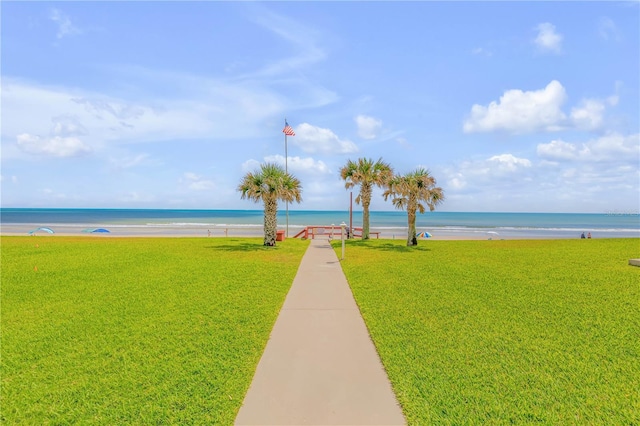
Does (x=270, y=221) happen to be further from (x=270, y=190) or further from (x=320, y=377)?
(x=320, y=377)

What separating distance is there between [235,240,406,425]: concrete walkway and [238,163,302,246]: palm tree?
14632 millimetres

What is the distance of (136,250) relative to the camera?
20125 millimetres

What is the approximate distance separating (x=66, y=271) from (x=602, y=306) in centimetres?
1906

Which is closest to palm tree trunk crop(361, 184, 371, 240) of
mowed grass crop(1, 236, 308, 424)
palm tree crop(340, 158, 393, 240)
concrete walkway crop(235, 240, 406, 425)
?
palm tree crop(340, 158, 393, 240)

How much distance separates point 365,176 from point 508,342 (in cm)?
2231

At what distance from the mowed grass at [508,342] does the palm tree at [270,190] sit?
1045cm

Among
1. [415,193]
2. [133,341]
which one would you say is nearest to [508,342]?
[133,341]

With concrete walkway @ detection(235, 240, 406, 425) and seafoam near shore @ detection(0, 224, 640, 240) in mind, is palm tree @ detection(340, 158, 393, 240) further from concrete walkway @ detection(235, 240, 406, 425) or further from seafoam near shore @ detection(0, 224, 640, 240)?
Answer: concrete walkway @ detection(235, 240, 406, 425)

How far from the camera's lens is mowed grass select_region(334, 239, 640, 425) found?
14.0 ft

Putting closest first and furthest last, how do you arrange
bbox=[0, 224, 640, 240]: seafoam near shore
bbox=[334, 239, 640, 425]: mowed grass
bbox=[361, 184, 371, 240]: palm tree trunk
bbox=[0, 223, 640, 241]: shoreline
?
bbox=[334, 239, 640, 425]: mowed grass
bbox=[361, 184, 371, 240]: palm tree trunk
bbox=[0, 223, 640, 241]: shoreline
bbox=[0, 224, 640, 240]: seafoam near shore

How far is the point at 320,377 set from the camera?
4965 mm

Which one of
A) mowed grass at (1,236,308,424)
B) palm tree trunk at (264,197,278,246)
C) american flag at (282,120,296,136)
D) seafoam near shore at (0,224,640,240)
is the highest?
american flag at (282,120,296,136)

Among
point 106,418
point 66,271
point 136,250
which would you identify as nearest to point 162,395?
point 106,418

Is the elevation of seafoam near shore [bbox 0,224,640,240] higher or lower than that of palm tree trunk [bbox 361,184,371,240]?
lower
